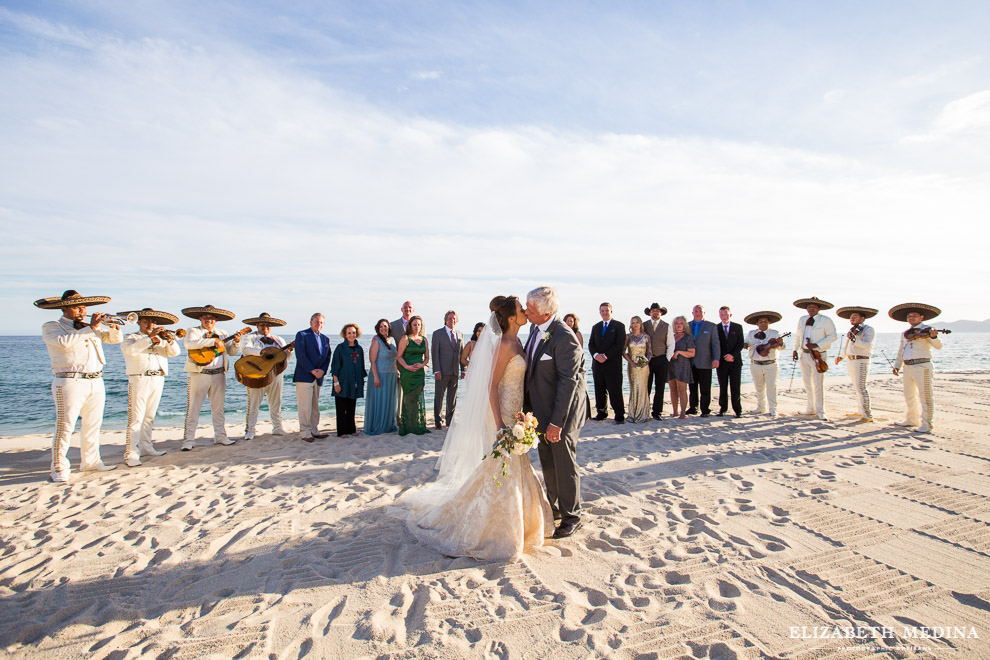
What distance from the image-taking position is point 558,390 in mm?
4047

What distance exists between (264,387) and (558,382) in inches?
235

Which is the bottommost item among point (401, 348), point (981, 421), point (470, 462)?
point (981, 421)

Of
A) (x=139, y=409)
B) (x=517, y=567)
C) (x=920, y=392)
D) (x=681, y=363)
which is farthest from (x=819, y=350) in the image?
(x=139, y=409)

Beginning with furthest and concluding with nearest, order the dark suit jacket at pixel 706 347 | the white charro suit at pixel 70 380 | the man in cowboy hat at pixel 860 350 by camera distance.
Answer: the dark suit jacket at pixel 706 347
the man in cowboy hat at pixel 860 350
the white charro suit at pixel 70 380

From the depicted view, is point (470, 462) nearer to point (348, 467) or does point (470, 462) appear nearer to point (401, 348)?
point (348, 467)

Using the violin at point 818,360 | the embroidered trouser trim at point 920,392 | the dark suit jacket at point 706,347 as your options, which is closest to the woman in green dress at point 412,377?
the dark suit jacket at point 706,347

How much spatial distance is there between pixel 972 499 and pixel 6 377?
1469 inches

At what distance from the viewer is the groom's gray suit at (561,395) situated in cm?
402

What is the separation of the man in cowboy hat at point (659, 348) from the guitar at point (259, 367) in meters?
6.67

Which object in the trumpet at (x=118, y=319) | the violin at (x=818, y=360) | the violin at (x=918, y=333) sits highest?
the trumpet at (x=118, y=319)

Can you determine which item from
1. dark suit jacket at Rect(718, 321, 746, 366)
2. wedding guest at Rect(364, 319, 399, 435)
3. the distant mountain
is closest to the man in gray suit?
wedding guest at Rect(364, 319, 399, 435)

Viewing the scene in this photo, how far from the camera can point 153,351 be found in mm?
6754

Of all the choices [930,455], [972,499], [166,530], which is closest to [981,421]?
[930,455]

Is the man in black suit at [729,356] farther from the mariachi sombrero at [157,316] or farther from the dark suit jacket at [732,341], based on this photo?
the mariachi sombrero at [157,316]
